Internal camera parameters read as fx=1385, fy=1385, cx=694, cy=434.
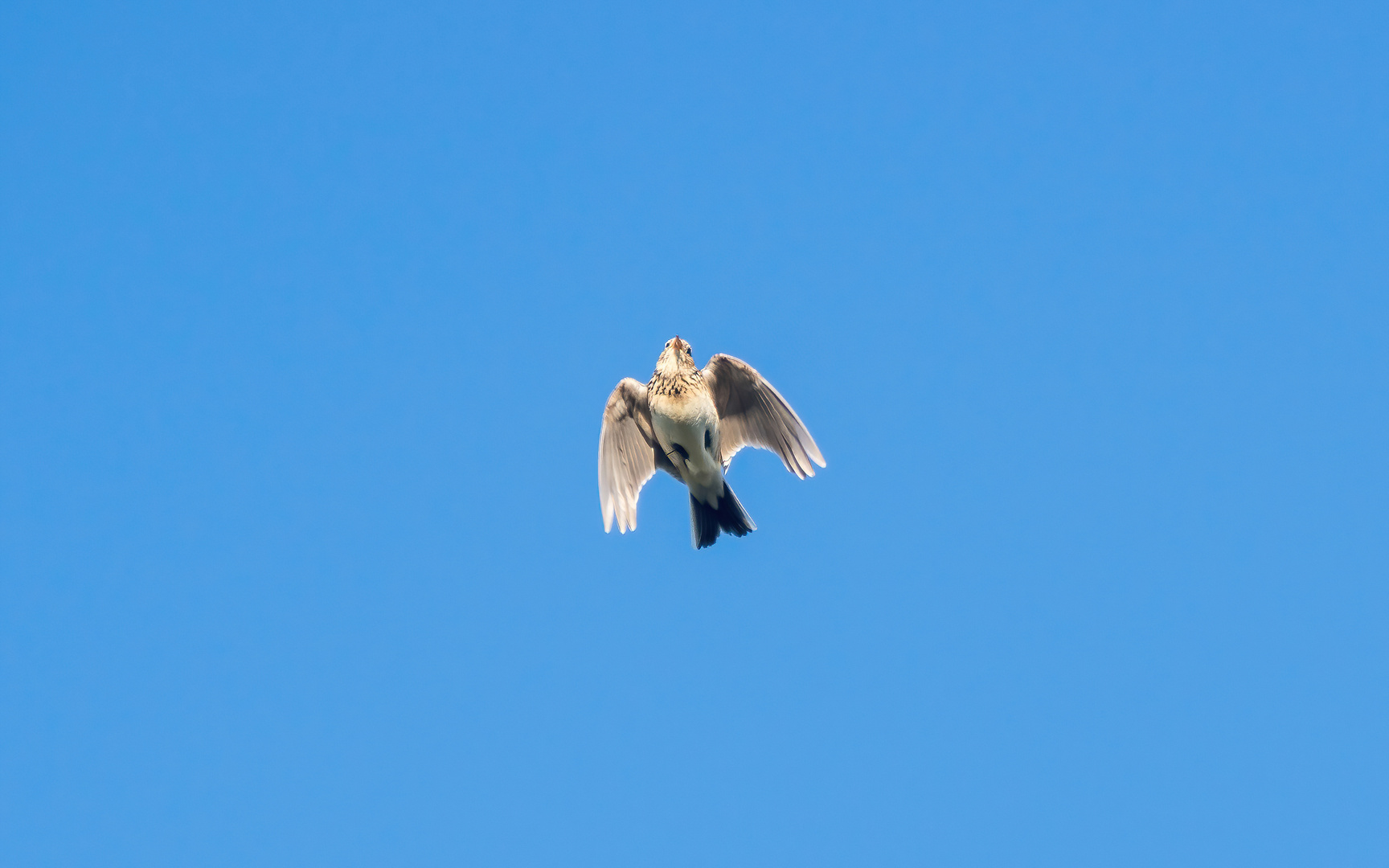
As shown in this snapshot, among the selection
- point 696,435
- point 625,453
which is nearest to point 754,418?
point 696,435

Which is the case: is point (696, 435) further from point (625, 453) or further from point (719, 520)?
point (625, 453)

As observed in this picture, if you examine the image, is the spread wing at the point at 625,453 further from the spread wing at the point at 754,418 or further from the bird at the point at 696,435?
the spread wing at the point at 754,418

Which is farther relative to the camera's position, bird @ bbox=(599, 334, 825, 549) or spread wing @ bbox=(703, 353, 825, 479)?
spread wing @ bbox=(703, 353, 825, 479)

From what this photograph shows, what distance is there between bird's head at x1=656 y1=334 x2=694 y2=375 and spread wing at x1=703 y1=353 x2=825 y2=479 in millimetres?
577

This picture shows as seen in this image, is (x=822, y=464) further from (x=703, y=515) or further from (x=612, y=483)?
(x=612, y=483)

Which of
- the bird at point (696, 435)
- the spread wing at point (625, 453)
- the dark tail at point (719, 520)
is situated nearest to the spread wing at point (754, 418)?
the bird at point (696, 435)

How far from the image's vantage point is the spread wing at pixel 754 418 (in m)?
18.2

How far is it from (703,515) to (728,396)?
168 cm

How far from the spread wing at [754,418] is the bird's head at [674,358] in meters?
0.58

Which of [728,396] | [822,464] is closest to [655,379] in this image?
[728,396]

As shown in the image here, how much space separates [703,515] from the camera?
59.7 ft

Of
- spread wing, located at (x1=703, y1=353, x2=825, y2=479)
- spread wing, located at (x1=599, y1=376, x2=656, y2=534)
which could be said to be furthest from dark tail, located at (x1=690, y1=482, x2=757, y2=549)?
spread wing, located at (x1=599, y1=376, x2=656, y2=534)

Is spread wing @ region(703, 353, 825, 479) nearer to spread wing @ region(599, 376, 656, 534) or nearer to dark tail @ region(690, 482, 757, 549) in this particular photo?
dark tail @ region(690, 482, 757, 549)

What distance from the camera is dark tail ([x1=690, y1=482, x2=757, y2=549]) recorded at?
18.0 m
